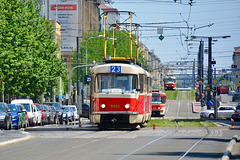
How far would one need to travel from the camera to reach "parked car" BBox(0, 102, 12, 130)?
34.2 meters

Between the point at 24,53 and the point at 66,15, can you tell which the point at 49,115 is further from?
the point at 66,15

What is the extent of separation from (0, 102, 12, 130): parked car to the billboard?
8561 cm

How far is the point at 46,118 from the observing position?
46031 millimetres

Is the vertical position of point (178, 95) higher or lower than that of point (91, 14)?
lower

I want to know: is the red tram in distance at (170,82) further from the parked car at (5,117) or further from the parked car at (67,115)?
the parked car at (5,117)

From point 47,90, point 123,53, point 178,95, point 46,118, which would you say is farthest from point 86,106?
point 178,95

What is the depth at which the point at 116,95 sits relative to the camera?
2956cm

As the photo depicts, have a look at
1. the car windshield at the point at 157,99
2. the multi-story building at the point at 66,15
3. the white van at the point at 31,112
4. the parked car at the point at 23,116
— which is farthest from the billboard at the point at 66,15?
the parked car at the point at 23,116

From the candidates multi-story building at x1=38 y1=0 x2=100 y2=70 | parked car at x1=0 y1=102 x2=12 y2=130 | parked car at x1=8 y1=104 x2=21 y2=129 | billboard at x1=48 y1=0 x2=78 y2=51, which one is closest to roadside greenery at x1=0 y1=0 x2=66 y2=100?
parked car at x1=8 y1=104 x2=21 y2=129

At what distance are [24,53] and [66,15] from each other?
71.6 m

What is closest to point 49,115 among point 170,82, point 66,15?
point 66,15

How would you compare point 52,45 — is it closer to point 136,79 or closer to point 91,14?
point 136,79

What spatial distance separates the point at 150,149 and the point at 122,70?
39.6ft

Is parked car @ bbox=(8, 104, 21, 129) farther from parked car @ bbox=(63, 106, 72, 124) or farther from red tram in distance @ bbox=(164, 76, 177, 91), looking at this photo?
red tram in distance @ bbox=(164, 76, 177, 91)
